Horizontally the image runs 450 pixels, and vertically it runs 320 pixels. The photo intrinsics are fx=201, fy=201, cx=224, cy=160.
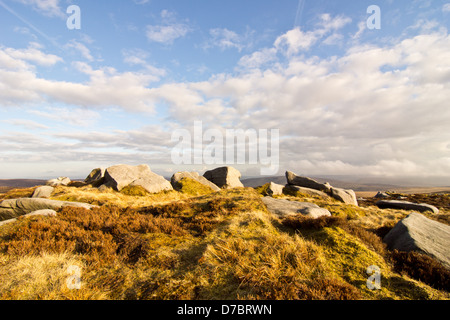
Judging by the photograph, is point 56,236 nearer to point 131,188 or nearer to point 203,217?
point 203,217

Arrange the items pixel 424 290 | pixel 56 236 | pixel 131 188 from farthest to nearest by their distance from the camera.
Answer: pixel 131 188 < pixel 56 236 < pixel 424 290

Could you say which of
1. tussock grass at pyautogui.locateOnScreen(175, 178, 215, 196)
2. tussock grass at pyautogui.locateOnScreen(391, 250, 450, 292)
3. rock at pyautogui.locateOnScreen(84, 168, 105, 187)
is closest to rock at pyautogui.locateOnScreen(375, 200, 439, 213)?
tussock grass at pyautogui.locateOnScreen(175, 178, 215, 196)

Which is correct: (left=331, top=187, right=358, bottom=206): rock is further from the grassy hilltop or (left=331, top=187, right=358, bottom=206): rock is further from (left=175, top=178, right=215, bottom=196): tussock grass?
the grassy hilltop

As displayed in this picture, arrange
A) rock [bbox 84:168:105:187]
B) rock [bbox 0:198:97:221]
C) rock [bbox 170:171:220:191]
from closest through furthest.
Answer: rock [bbox 0:198:97:221], rock [bbox 84:168:105:187], rock [bbox 170:171:220:191]

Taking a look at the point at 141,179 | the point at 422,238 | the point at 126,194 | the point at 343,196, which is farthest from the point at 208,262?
the point at 343,196

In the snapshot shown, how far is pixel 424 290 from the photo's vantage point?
175 inches

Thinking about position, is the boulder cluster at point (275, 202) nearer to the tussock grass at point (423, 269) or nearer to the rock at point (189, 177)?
the rock at point (189, 177)

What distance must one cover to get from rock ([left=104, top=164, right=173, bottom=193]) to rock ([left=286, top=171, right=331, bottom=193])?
1856 cm

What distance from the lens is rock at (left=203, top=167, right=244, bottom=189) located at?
31842mm

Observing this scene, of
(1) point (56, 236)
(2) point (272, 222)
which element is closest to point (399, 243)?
(2) point (272, 222)

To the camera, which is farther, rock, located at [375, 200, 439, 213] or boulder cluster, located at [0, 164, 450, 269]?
rock, located at [375, 200, 439, 213]
